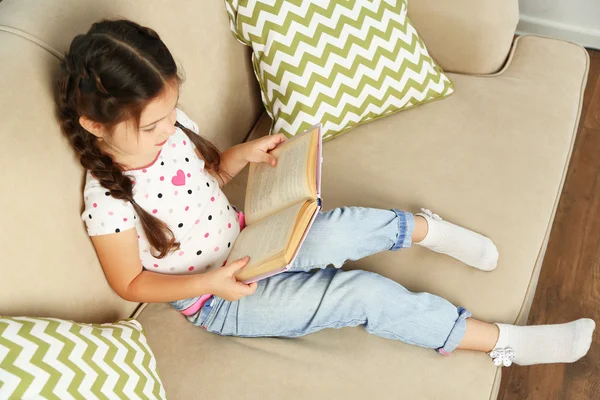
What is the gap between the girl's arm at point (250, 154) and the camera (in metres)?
1.18

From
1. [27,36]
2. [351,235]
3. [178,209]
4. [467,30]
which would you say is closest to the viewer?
[27,36]

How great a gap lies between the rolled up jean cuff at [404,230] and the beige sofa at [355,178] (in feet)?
0.16

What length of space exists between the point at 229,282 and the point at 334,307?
0.70ft

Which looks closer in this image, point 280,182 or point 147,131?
point 147,131

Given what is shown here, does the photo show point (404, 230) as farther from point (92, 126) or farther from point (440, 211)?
point (92, 126)

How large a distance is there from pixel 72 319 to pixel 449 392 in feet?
2.10

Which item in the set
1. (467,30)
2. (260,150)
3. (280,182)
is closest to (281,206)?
(280,182)

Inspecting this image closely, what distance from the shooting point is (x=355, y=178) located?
1362mm

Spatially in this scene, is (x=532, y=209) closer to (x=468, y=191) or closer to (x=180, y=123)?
(x=468, y=191)

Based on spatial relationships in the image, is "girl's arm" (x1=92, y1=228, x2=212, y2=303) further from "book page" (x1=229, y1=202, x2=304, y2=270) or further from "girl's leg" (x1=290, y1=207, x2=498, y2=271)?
"girl's leg" (x1=290, y1=207, x2=498, y2=271)

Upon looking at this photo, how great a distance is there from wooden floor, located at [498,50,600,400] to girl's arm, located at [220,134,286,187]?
799 mm

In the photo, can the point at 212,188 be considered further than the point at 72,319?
Yes

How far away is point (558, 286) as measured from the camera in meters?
1.61

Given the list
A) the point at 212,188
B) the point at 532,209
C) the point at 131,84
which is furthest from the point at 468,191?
the point at 131,84
